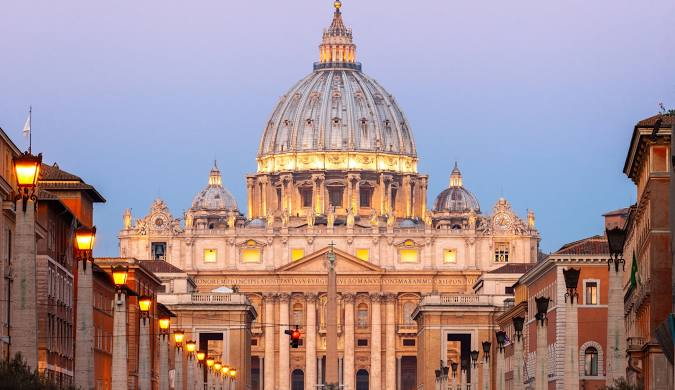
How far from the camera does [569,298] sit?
54.2 metres

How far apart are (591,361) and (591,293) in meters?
2.87

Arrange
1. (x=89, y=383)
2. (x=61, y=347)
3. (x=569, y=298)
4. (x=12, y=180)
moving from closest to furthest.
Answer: (x=89, y=383)
(x=569, y=298)
(x=12, y=180)
(x=61, y=347)

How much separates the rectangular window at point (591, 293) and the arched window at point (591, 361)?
2.08 meters

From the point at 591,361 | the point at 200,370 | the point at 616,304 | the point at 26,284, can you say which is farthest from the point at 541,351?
the point at 200,370

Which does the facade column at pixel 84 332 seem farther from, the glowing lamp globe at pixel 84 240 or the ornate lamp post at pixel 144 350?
the ornate lamp post at pixel 144 350

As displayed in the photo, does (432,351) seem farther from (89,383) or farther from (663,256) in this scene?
(89,383)

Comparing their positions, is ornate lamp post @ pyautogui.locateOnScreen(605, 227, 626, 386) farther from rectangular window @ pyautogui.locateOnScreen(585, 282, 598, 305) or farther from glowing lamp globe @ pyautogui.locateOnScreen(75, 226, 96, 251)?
rectangular window @ pyautogui.locateOnScreen(585, 282, 598, 305)

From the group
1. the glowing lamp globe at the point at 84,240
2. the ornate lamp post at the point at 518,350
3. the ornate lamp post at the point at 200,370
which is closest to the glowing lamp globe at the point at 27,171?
the glowing lamp globe at the point at 84,240

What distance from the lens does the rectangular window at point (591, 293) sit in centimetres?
10675

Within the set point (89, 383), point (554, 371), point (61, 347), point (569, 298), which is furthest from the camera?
point (554, 371)

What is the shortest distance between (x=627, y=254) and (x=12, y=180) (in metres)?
28.0

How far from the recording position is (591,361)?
10638 centimetres

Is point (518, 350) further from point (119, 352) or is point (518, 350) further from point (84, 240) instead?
point (84, 240)

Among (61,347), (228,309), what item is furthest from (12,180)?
(228,309)
